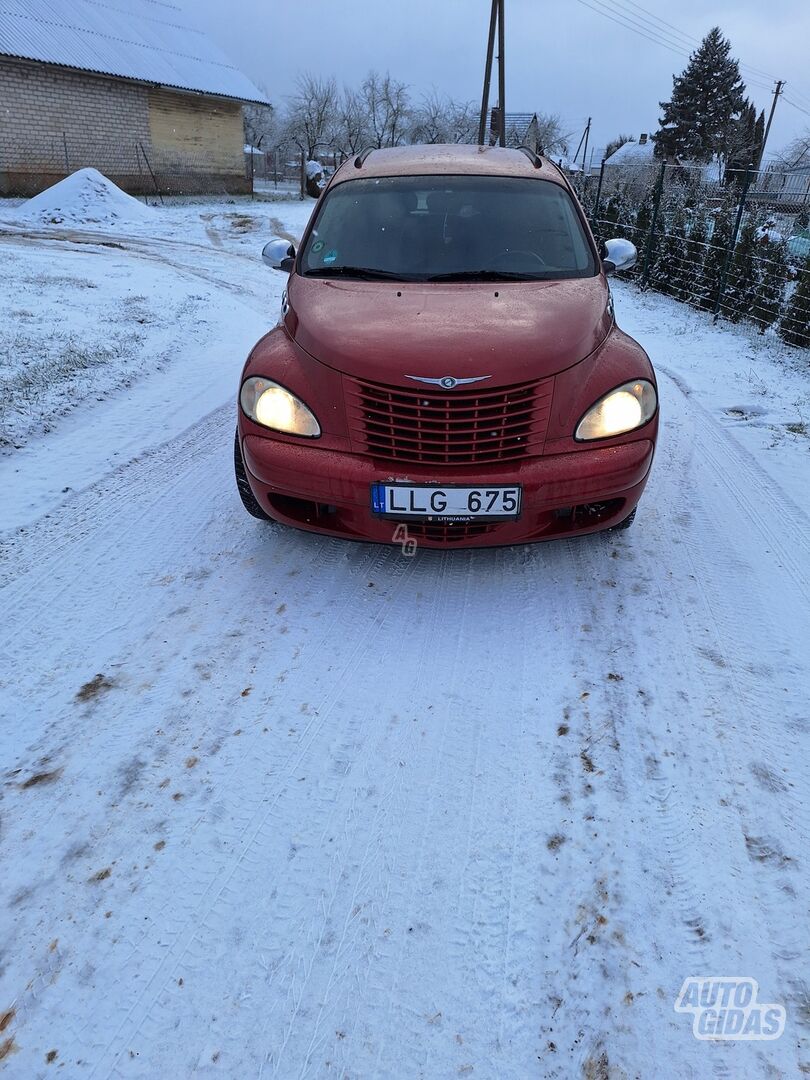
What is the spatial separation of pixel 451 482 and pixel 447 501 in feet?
0.26

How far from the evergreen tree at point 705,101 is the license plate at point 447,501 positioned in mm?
57782

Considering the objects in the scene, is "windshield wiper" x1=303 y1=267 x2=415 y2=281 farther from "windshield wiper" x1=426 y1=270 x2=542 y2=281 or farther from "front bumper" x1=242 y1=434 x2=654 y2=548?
"front bumper" x1=242 y1=434 x2=654 y2=548

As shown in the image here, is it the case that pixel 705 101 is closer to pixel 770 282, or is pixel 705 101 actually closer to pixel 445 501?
pixel 770 282

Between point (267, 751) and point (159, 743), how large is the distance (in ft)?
1.19

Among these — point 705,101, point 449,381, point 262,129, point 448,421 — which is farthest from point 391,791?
point 262,129

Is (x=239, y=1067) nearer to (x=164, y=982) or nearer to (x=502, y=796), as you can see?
Result: (x=164, y=982)

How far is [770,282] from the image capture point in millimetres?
8203

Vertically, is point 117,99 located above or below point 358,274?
above

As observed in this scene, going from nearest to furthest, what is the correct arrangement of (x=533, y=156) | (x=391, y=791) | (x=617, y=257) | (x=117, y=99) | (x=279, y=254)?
(x=391, y=791), (x=617, y=257), (x=279, y=254), (x=533, y=156), (x=117, y=99)

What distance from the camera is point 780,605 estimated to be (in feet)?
9.79

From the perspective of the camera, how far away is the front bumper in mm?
2732

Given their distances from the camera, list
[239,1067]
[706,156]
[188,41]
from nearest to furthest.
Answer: [239,1067], [188,41], [706,156]

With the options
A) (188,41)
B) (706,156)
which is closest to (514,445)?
(188,41)

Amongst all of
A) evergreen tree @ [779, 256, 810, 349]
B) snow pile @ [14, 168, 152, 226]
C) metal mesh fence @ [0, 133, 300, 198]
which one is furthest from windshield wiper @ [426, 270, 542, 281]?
metal mesh fence @ [0, 133, 300, 198]
